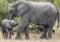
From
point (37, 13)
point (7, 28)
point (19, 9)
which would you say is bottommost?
point (7, 28)

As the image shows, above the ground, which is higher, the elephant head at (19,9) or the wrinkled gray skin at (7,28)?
the elephant head at (19,9)

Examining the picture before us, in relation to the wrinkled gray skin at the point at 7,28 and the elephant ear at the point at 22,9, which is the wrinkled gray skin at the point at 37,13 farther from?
the wrinkled gray skin at the point at 7,28

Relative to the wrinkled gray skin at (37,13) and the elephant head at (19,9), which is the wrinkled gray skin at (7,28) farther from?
the wrinkled gray skin at (37,13)

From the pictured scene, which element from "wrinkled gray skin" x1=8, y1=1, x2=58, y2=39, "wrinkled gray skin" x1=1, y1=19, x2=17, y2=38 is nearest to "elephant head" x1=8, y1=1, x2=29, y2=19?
"wrinkled gray skin" x1=8, y1=1, x2=58, y2=39

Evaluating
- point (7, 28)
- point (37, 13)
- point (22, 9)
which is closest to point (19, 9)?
point (22, 9)

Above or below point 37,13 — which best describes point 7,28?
below

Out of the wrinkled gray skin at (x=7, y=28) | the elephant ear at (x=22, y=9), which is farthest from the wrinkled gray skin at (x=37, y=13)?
the wrinkled gray skin at (x=7, y=28)

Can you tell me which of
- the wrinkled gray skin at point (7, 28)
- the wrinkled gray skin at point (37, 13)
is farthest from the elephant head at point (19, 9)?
the wrinkled gray skin at point (7, 28)

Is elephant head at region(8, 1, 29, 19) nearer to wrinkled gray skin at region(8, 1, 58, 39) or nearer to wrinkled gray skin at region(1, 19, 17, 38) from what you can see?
wrinkled gray skin at region(8, 1, 58, 39)

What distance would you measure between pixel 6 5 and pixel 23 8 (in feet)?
25.2

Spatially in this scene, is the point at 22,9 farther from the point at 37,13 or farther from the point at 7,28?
the point at 7,28

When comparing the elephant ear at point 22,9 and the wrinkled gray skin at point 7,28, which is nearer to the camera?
the wrinkled gray skin at point 7,28

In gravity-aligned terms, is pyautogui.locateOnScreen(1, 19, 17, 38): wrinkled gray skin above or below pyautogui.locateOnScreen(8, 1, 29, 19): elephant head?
below

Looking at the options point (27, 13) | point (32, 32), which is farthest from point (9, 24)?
point (32, 32)
